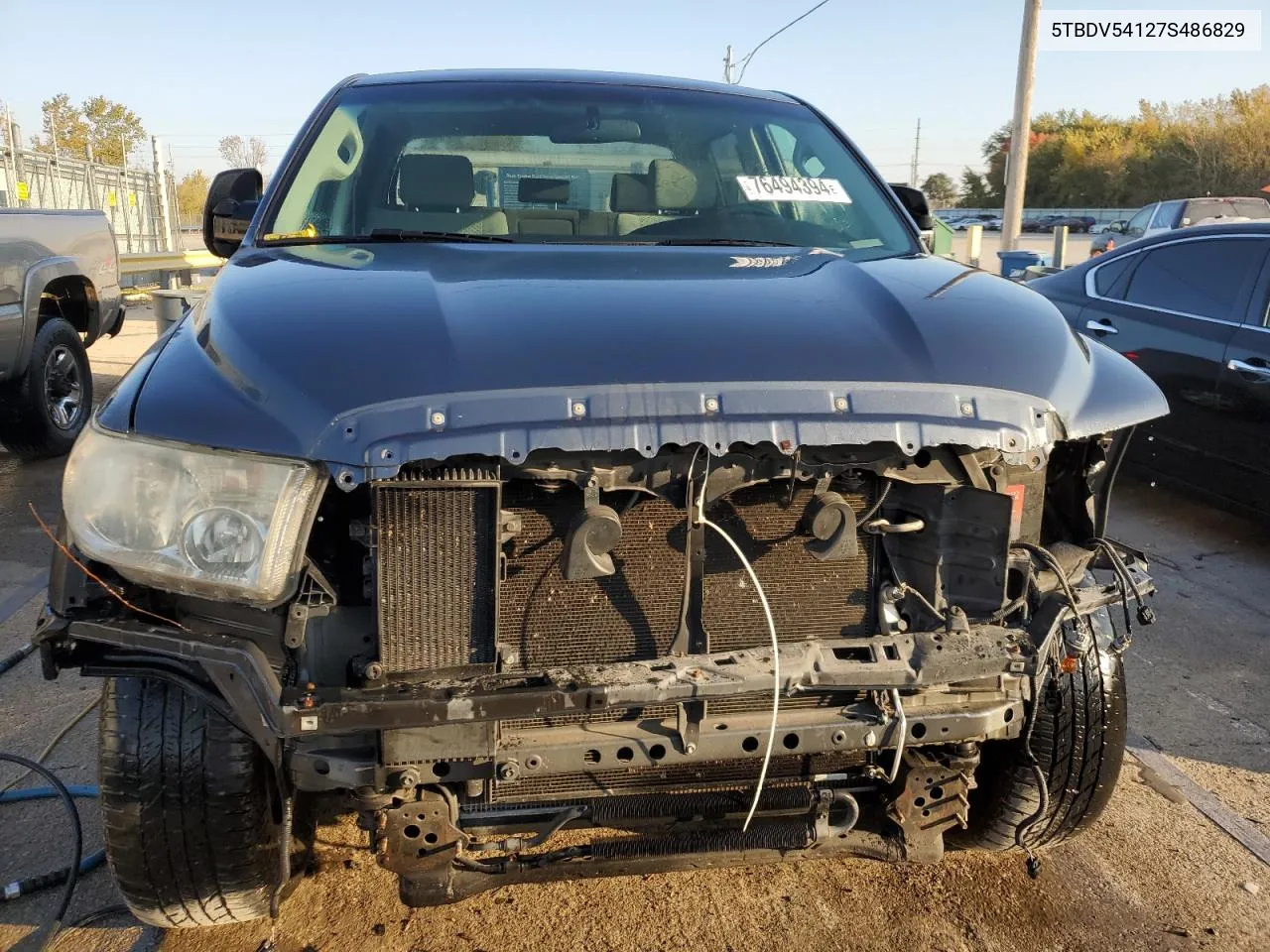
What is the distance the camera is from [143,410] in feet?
6.08

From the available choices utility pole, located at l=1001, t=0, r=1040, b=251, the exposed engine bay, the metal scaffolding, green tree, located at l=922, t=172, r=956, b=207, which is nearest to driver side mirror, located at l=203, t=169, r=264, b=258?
the exposed engine bay

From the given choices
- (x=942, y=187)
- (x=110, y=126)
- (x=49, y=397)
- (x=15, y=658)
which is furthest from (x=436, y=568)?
(x=942, y=187)

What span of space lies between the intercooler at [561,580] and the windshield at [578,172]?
3.56ft

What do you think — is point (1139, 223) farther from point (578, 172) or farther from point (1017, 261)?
point (578, 172)

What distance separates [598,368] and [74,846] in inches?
76.9

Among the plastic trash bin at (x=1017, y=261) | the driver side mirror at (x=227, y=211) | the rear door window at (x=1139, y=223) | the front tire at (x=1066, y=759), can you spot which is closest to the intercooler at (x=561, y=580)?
the front tire at (x=1066, y=759)

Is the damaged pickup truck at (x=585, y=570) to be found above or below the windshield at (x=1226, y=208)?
below

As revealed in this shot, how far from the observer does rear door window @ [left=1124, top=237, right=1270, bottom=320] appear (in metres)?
5.16

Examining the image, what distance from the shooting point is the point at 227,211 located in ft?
10.4

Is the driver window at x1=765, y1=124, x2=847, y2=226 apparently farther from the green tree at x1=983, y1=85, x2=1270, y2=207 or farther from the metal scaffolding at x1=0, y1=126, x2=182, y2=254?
the green tree at x1=983, y1=85, x2=1270, y2=207

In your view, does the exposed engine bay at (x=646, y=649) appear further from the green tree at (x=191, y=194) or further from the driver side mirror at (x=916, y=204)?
the green tree at (x=191, y=194)

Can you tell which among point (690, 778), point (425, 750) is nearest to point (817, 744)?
point (690, 778)

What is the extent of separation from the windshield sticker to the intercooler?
133cm

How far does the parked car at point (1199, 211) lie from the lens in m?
17.4
